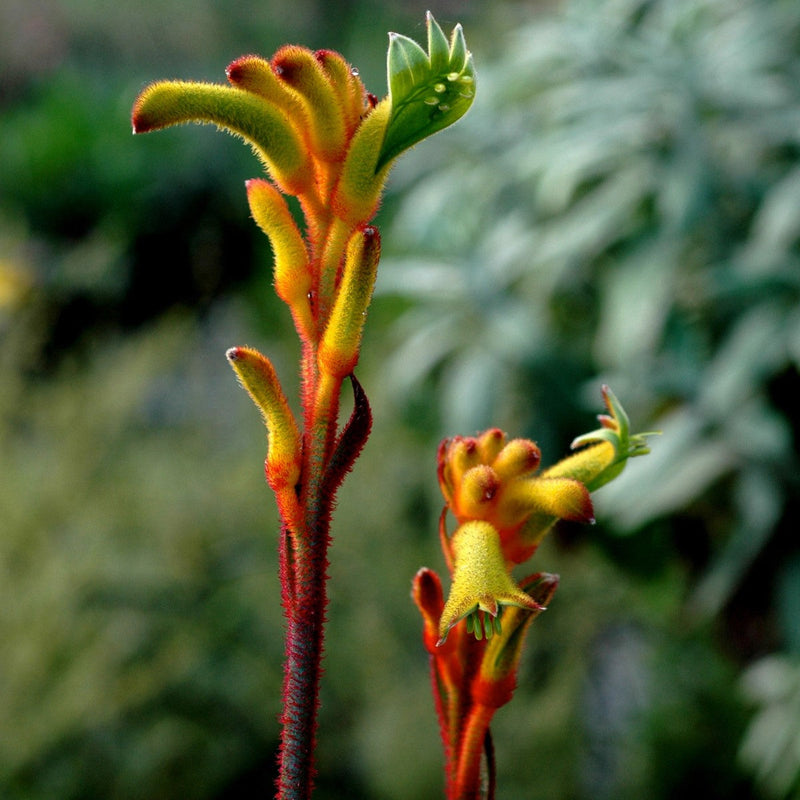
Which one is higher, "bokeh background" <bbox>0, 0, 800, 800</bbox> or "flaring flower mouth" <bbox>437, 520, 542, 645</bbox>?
"bokeh background" <bbox>0, 0, 800, 800</bbox>

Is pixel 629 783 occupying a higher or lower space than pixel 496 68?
lower

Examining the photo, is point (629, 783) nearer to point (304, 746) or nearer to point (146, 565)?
point (146, 565)

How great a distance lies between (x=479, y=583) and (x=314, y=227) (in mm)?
100

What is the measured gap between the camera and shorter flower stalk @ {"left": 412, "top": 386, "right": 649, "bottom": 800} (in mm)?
246

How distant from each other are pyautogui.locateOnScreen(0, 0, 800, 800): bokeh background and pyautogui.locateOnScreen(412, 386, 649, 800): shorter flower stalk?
1281mm

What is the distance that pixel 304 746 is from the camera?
0.23 metres

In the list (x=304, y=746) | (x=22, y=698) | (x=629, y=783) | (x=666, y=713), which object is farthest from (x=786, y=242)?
(x=304, y=746)

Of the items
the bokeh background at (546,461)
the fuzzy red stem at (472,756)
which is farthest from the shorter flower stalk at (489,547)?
the bokeh background at (546,461)

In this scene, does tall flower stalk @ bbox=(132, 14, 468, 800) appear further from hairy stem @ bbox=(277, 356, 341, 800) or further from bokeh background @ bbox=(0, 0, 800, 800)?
bokeh background @ bbox=(0, 0, 800, 800)

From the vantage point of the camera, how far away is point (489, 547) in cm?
24

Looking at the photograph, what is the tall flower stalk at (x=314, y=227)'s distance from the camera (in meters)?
0.23

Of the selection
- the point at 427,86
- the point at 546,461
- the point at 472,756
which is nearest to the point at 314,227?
the point at 427,86

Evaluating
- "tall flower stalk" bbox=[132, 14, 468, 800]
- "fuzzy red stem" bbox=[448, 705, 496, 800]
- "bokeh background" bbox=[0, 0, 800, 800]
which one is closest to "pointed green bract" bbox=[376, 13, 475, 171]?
"tall flower stalk" bbox=[132, 14, 468, 800]

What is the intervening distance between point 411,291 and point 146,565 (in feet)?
2.32
